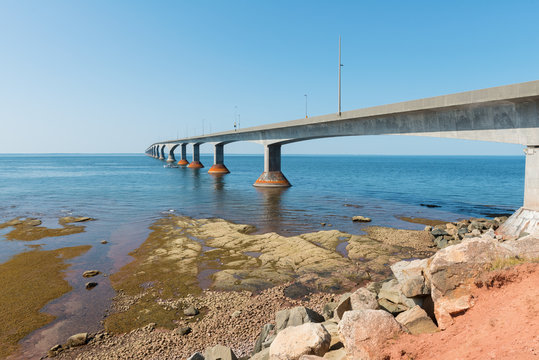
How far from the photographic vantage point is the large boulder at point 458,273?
6.72 meters

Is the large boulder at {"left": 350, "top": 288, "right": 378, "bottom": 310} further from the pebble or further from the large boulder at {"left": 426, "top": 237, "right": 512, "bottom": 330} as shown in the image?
the pebble

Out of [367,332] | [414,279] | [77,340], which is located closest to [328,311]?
[414,279]

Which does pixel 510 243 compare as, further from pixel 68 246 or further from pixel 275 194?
pixel 275 194

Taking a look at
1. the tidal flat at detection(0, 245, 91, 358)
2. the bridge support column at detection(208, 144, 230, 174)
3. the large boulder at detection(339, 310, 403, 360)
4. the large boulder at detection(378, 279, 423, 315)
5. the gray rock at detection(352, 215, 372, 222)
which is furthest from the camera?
the bridge support column at detection(208, 144, 230, 174)

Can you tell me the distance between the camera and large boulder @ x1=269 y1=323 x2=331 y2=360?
259 inches

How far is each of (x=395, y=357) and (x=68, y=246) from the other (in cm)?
2011

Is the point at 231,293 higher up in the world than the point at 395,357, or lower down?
lower down

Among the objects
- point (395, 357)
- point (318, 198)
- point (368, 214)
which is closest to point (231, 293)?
point (395, 357)

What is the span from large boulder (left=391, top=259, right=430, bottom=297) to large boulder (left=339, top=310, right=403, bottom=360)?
69.7 inches

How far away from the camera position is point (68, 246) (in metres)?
19.9

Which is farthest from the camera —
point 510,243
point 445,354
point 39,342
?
point 39,342

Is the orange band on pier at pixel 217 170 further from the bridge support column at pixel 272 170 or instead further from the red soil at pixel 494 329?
the red soil at pixel 494 329

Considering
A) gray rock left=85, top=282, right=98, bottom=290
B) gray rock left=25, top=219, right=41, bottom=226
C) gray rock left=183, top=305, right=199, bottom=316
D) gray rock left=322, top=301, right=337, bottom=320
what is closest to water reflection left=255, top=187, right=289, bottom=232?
gray rock left=85, top=282, right=98, bottom=290

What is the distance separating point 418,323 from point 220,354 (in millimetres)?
4408
